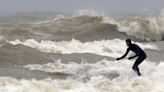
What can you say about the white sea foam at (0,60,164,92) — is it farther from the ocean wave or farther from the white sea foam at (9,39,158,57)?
the ocean wave

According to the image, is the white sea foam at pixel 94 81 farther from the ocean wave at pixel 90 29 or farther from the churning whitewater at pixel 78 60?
the ocean wave at pixel 90 29

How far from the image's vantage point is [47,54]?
2089 cm

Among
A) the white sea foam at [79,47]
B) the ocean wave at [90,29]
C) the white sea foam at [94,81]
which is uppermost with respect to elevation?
the ocean wave at [90,29]

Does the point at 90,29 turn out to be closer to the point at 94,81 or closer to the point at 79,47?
the point at 79,47

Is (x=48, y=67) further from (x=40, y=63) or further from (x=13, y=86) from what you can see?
(x=13, y=86)

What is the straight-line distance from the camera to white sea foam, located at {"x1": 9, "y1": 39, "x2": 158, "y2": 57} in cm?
2327

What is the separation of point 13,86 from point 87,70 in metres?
3.89

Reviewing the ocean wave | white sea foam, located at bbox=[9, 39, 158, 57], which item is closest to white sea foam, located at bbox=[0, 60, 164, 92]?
white sea foam, located at bbox=[9, 39, 158, 57]

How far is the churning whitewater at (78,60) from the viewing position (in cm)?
1462

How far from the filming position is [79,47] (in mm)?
25016

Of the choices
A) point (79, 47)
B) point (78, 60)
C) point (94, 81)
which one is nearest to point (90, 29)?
point (79, 47)

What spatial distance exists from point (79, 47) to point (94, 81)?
992 cm

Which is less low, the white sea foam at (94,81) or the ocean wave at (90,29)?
the ocean wave at (90,29)

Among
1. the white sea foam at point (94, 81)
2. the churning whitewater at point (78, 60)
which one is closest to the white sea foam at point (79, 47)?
the churning whitewater at point (78, 60)
